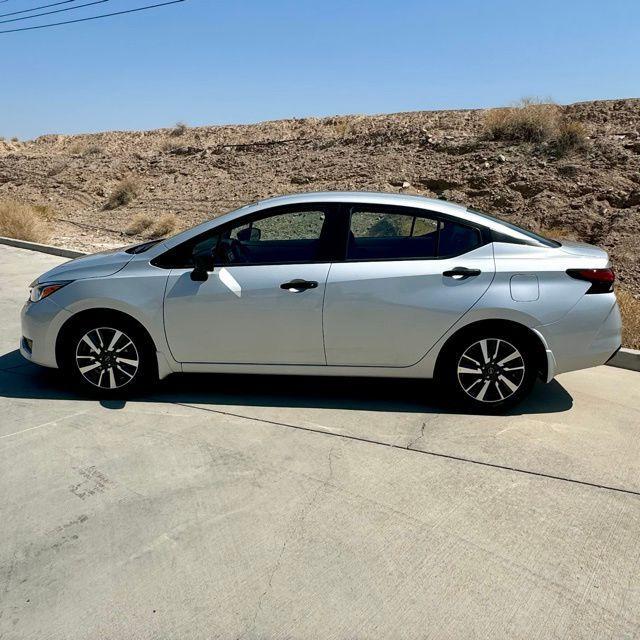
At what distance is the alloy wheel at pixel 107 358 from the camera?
5109 millimetres

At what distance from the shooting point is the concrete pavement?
2.83m

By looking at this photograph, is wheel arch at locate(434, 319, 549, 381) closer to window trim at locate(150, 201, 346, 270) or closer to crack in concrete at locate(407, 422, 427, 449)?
crack in concrete at locate(407, 422, 427, 449)

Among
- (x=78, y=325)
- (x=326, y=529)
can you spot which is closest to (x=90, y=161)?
(x=78, y=325)

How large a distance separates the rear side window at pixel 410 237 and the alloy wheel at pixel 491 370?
0.73 meters

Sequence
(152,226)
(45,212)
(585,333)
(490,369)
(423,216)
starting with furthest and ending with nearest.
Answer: (45,212) → (152,226) → (423,216) → (490,369) → (585,333)

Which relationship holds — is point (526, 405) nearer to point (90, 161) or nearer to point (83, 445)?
point (83, 445)

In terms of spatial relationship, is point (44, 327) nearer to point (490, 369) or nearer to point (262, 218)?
point (262, 218)

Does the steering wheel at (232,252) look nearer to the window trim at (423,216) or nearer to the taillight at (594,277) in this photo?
the window trim at (423,216)

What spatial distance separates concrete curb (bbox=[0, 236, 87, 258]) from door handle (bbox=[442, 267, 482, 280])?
31.2ft

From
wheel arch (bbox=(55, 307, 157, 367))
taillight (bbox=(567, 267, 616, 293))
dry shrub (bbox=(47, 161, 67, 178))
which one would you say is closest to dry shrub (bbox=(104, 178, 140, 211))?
dry shrub (bbox=(47, 161, 67, 178))

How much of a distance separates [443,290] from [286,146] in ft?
69.3

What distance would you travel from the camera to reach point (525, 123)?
1911cm

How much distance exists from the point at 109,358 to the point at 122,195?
19.2m

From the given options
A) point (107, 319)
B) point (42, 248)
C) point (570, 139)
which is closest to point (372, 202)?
point (107, 319)
